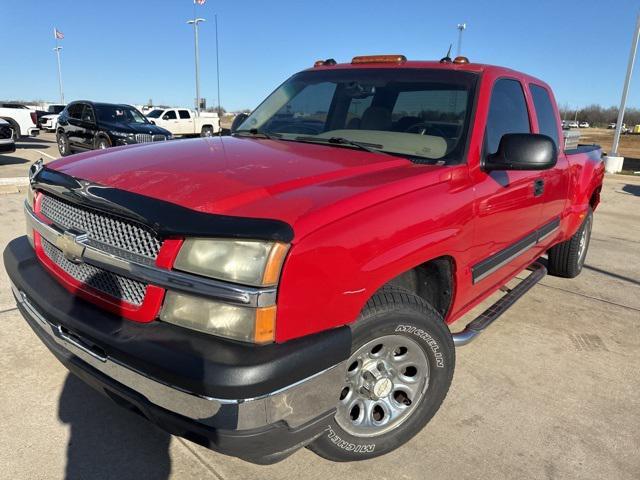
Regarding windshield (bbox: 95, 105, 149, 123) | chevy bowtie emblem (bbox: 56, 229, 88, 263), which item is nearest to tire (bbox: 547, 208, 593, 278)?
chevy bowtie emblem (bbox: 56, 229, 88, 263)

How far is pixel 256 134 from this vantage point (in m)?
3.38

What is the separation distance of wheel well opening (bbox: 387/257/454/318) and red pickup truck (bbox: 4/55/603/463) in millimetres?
12

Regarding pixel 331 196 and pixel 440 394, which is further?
pixel 440 394

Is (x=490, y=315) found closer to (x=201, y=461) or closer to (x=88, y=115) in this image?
(x=201, y=461)

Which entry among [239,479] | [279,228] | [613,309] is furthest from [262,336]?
[613,309]

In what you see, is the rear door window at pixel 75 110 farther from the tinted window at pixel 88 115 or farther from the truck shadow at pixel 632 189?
the truck shadow at pixel 632 189

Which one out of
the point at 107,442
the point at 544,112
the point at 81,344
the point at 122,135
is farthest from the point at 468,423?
the point at 122,135

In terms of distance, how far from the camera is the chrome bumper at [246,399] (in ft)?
5.35

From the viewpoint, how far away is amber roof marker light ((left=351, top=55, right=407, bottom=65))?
3320mm

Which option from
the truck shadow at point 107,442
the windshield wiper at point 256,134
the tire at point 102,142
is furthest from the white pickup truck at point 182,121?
the truck shadow at point 107,442

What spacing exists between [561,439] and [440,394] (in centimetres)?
69

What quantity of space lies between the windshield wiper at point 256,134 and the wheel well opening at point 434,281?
1.33 metres

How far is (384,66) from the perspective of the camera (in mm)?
3340

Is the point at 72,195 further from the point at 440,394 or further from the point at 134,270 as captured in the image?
the point at 440,394
